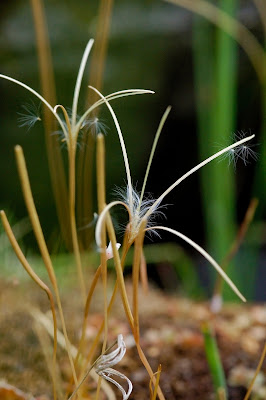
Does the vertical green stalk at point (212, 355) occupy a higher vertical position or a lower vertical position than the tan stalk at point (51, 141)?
lower

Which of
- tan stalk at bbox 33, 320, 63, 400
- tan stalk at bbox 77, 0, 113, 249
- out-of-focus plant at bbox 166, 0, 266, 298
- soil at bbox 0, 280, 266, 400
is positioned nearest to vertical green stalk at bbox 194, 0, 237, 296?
out-of-focus plant at bbox 166, 0, 266, 298

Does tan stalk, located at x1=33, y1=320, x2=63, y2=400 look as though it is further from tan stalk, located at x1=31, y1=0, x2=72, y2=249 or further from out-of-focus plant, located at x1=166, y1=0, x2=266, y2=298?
out-of-focus plant, located at x1=166, y1=0, x2=266, y2=298

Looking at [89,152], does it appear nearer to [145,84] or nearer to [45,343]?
[45,343]

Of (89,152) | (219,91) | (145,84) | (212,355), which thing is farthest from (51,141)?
(145,84)

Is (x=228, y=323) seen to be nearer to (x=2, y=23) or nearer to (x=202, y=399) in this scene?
(x=202, y=399)

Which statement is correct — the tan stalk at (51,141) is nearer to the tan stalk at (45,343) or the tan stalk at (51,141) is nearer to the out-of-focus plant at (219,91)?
the tan stalk at (45,343)

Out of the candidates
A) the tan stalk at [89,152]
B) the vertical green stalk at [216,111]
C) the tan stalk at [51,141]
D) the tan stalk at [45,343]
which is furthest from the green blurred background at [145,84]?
the tan stalk at [45,343]
